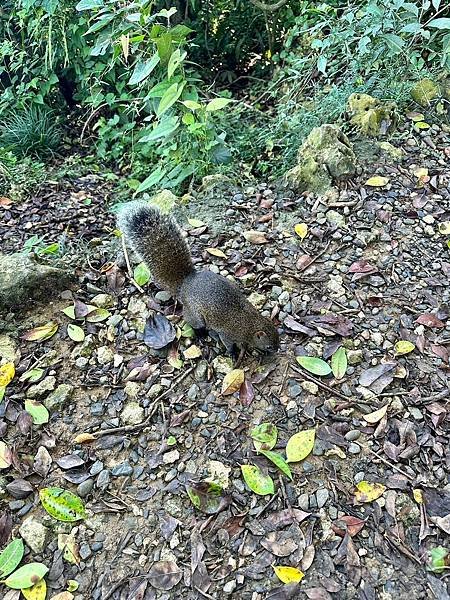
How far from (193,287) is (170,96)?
118 centimetres

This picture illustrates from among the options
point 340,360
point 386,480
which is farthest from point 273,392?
point 386,480

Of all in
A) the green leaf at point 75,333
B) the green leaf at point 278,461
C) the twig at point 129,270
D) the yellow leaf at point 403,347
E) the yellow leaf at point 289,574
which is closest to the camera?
the yellow leaf at point 289,574

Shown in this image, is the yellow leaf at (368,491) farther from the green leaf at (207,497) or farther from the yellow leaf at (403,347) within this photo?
the yellow leaf at (403,347)

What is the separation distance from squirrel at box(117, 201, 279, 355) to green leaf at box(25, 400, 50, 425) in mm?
697

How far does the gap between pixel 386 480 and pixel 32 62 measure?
169 inches

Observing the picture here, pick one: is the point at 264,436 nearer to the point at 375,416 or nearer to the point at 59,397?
the point at 375,416

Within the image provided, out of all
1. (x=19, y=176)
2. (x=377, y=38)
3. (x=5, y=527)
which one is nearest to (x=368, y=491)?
(x=5, y=527)

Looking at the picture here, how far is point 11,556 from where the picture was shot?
1896 millimetres

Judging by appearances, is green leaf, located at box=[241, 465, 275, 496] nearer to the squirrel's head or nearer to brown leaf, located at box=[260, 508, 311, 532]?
brown leaf, located at box=[260, 508, 311, 532]

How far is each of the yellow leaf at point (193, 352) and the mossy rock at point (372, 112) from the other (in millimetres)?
1859

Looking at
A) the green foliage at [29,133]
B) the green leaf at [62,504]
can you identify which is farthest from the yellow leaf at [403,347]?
the green foliage at [29,133]

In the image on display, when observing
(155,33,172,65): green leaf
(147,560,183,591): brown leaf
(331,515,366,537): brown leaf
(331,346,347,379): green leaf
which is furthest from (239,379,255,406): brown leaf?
(155,33,172,65): green leaf

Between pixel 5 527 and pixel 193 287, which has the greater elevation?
pixel 193 287

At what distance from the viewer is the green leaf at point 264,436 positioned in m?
2.14
